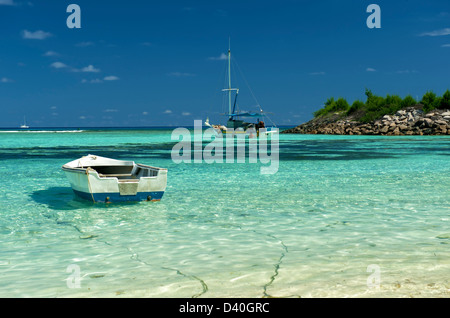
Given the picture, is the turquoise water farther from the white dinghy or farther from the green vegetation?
the green vegetation

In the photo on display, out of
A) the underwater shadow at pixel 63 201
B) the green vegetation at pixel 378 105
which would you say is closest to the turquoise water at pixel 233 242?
Result: the underwater shadow at pixel 63 201

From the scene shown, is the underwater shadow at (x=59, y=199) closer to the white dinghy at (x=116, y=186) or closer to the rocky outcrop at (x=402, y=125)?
the white dinghy at (x=116, y=186)

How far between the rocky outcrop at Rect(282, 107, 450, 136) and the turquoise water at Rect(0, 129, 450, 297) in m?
50.9

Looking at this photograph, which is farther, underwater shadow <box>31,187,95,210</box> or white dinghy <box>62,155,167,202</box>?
underwater shadow <box>31,187,95,210</box>

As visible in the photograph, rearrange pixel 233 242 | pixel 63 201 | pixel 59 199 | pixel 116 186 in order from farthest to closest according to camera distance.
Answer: pixel 59 199 < pixel 63 201 < pixel 116 186 < pixel 233 242

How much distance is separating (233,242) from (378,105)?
255ft

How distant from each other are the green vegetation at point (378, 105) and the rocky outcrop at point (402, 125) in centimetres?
148

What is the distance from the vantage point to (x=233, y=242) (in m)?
8.16

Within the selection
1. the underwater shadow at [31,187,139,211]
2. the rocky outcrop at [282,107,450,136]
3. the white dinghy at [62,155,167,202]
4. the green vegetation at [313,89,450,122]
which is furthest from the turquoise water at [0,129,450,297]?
the green vegetation at [313,89,450,122]

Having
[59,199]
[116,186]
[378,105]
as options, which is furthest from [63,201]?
[378,105]

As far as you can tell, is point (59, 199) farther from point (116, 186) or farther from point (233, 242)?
point (233, 242)

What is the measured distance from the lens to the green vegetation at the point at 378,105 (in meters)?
69.4

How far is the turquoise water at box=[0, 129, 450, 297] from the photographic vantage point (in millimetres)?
5836
